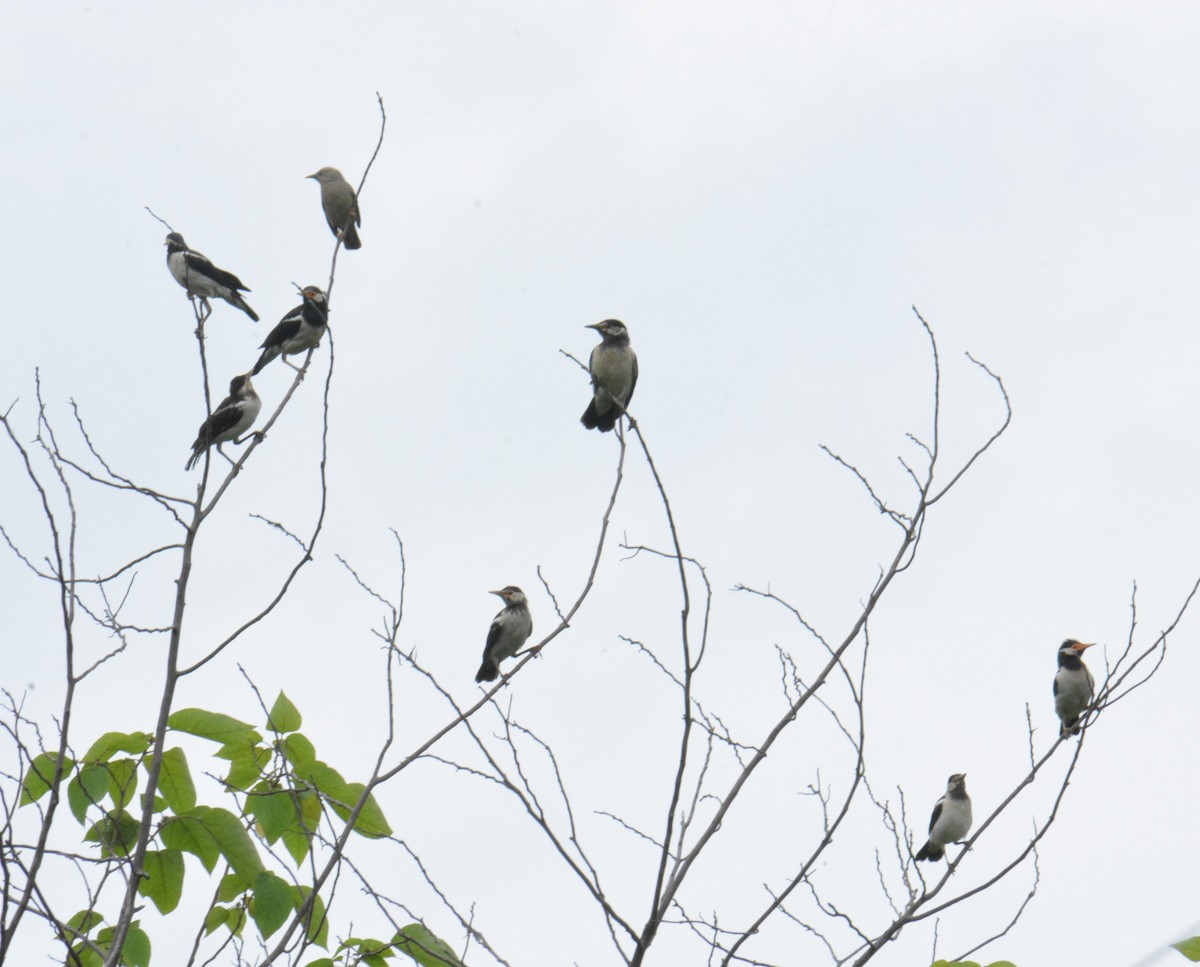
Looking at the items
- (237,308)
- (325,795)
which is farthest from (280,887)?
(237,308)

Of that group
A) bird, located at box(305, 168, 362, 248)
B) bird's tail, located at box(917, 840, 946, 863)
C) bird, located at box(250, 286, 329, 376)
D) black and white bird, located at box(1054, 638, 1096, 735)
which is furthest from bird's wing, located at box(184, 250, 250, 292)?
bird's tail, located at box(917, 840, 946, 863)

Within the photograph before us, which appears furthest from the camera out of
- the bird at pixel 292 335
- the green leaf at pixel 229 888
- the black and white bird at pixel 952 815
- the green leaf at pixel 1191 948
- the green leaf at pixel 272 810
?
the black and white bird at pixel 952 815

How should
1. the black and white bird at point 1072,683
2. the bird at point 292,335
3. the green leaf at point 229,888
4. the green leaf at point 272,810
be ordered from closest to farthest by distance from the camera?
the green leaf at point 229,888 < the green leaf at point 272,810 < the bird at point 292,335 < the black and white bird at point 1072,683

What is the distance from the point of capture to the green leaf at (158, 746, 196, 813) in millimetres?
3270

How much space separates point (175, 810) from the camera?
3.26m

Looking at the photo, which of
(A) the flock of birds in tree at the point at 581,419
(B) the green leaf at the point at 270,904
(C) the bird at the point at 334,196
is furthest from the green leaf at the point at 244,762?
(C) the bird at the point at 334,196

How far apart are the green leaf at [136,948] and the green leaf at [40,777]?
15.3 inches

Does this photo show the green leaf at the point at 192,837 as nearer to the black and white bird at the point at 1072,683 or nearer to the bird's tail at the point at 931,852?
the black and white bird at the point at 1072,683

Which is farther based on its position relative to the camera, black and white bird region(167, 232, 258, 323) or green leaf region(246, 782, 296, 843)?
black and white bird region(167, 232, 258, 323)

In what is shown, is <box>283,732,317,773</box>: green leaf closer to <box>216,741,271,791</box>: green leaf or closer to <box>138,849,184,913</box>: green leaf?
<box>216,741,271,791</box>: green leaf

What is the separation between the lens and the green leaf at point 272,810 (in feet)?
11.2

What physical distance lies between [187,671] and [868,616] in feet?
6.05

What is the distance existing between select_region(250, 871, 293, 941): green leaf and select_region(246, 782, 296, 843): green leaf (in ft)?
0.88

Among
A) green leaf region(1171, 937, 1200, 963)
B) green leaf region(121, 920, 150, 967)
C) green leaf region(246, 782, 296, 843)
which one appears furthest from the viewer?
green leaf region(246, 782, 296, 843)
